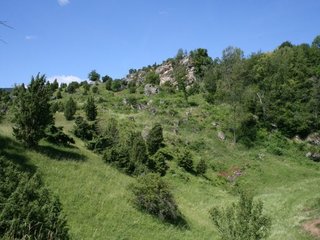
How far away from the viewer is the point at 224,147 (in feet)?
188

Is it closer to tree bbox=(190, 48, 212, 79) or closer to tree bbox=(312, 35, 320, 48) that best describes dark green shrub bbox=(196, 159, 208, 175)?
tree bbox=(190, 48, 212, 79)

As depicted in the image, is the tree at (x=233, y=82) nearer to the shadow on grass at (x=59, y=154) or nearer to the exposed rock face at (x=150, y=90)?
the exposed rock face at (x=150, y=90)

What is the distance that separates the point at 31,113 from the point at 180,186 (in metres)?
16.3

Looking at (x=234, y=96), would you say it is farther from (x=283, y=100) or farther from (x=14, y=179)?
(x=14, y=179)

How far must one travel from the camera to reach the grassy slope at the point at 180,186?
76.5 ft

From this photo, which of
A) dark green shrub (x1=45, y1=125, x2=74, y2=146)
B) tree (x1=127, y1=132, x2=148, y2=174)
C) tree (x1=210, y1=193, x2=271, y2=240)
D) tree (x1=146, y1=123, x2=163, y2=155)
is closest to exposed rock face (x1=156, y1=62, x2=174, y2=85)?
tree (x1=146, y1=123, x2=163, y2=155)

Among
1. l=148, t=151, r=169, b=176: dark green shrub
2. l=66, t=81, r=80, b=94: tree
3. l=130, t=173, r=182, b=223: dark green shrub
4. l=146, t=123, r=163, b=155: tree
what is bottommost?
l=130, t=173, r=182, b=223: dark green shrub

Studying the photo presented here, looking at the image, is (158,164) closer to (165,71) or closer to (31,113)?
(31,113)

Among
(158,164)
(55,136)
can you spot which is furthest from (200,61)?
(55,136)

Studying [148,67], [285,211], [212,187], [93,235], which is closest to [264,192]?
[212,187]

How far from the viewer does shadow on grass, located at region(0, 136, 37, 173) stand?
84.3 feet

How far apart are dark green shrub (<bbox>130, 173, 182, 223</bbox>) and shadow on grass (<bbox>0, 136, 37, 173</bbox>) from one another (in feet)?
23.1

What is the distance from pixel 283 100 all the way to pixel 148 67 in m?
52.3

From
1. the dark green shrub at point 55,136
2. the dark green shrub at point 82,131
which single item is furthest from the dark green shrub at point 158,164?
the dark green shrub at point 55,136
